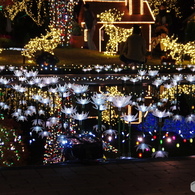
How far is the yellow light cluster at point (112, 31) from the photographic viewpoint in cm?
2864

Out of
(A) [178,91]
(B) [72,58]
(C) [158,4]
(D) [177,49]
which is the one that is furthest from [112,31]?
(A) [178,91]

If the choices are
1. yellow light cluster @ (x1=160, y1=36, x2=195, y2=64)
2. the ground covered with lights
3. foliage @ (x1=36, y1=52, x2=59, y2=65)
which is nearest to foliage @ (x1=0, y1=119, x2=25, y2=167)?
the ground covered with lights

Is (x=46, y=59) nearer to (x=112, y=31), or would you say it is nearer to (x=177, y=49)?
(x=177, y=49)

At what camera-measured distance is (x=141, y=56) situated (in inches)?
780

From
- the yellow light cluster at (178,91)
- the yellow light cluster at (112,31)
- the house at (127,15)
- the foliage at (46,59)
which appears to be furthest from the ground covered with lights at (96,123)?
the house at (127,15)

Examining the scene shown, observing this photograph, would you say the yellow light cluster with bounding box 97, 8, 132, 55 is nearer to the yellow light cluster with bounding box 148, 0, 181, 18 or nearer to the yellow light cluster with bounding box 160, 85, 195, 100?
the yellow light cluster with bounding box 148, 0, 181, 18

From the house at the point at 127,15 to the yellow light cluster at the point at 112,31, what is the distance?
20.8 inches

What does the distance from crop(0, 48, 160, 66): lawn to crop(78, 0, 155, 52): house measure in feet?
7.46

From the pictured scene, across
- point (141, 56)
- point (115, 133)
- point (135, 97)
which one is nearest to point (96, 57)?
point (141, 56)

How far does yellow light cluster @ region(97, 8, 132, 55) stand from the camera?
28.6 m

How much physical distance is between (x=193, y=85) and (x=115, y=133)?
7.32 meters

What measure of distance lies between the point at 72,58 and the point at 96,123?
15.3 metres

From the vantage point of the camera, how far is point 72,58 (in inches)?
1028

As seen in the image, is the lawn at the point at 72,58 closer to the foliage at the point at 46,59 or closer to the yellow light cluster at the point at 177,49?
the yellow light cluster at the point at 177,49
